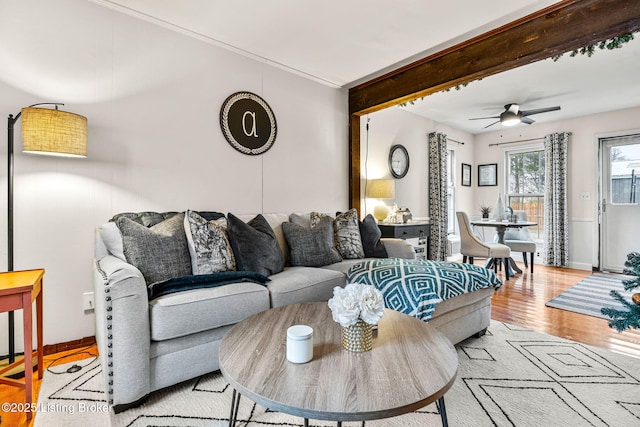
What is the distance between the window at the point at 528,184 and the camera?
598 centimetres

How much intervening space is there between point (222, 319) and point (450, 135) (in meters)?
5.50

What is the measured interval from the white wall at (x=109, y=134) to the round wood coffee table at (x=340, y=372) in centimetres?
170

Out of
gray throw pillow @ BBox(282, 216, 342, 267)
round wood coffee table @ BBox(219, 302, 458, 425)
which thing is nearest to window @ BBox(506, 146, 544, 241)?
gray throw pillow @ BBox(282, 216, 342, 267)

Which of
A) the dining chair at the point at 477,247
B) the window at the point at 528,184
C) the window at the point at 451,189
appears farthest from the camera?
the window at the point at 451,189

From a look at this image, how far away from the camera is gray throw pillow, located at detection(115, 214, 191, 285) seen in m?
1.92

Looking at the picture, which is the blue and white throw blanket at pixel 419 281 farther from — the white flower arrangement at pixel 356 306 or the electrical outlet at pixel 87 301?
the electrical outlet at pixel 87 301

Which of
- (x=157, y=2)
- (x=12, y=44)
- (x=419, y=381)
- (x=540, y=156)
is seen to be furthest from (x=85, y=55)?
(x=540, y=156)

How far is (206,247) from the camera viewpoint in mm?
2186

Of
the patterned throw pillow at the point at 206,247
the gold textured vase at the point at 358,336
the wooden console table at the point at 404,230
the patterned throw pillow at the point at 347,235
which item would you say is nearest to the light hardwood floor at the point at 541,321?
the patterned throw pillow at the point at 206,247

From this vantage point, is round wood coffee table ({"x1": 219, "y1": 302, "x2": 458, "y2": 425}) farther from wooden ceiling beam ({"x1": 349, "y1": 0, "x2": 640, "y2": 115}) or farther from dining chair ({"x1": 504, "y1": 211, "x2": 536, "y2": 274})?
dining chair ({"x1": 504, "y1": 211, "x2": 536, "y2": 274})

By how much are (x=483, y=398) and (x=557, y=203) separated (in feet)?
16.5

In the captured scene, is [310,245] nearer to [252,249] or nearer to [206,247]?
[252,249]

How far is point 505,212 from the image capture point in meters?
5.15

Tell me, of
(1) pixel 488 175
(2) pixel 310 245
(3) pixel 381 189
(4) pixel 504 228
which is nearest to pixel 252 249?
(2) pixel 310 245
